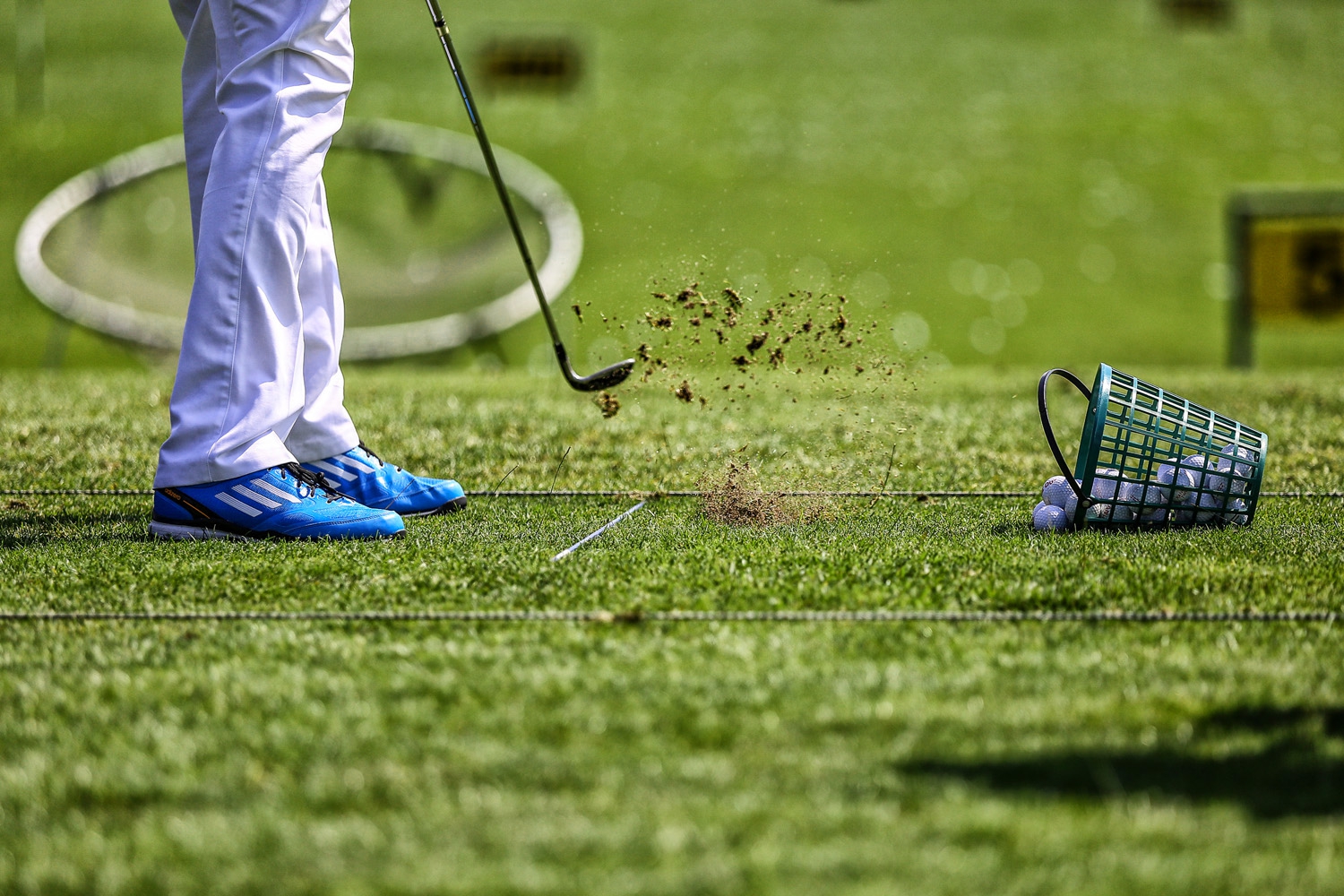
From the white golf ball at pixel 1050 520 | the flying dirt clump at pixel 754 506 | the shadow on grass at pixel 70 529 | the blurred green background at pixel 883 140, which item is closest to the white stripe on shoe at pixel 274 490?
the shadow on grass at pixel 70 529

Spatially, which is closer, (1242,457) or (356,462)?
(1242,457)

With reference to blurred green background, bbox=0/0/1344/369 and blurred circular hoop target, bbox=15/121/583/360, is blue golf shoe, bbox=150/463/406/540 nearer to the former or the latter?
blurred circular hoop target, bbox=15/121/583/360

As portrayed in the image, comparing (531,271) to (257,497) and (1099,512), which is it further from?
(1099,512)

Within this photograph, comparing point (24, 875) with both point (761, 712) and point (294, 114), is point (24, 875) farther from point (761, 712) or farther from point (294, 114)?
point (294, 114)

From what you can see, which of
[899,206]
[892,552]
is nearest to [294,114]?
[892,552]

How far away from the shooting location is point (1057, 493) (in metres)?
2.74

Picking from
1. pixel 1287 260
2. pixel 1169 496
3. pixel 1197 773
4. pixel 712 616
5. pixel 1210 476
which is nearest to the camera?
pixel 1197 773

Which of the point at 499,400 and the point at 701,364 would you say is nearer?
the point at 701,364

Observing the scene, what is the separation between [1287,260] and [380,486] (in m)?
7.57

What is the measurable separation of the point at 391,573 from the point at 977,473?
6.19ft

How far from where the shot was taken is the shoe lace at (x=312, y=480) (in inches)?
104

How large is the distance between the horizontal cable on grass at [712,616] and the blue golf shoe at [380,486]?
912 millimetres

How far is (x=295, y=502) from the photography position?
2.60 m


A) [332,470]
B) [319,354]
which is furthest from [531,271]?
[332,470]
